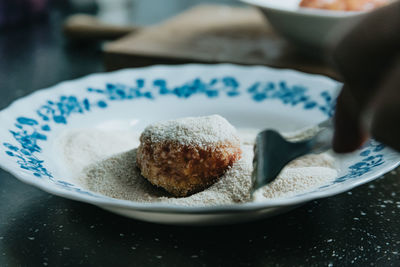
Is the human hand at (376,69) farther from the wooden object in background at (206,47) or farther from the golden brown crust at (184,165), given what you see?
the wooden object in background at (206,47)

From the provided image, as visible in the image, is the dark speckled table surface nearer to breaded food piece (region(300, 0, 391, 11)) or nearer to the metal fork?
the metal fork

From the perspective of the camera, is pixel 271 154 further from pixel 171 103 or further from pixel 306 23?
pixel 306 23

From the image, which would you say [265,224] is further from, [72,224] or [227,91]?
[227,91]

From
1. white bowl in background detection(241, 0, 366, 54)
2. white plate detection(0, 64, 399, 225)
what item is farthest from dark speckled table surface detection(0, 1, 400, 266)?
white bowl in background detection(241, 0, 366, 54)

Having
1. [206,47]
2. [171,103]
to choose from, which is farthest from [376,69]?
[206,47]

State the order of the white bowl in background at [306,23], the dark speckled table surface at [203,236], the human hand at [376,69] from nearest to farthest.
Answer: the human hand at [376,69] < the dark speckled table surface at [203,236] < the white bowl in background at [306,23]

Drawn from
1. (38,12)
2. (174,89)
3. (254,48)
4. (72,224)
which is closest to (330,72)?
(254,48)

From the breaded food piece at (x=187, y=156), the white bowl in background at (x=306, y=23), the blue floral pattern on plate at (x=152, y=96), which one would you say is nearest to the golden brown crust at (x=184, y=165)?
the breaded food piece at (x=187, y=156)
